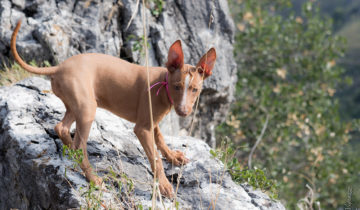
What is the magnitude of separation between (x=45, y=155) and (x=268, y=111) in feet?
18.3

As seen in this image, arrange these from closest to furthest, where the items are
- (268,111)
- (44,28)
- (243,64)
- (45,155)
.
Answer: (45,155), (44,28), (268,111), (243,64)

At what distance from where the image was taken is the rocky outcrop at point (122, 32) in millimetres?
5262

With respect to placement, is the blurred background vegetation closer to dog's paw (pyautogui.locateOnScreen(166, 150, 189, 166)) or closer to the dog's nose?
dog's paw (pyautogui.locateOnScreen(166, 150, 189, 166))

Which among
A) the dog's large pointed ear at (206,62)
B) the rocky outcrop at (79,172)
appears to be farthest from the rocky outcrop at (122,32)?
the dog's large pointed ear at (206,62)

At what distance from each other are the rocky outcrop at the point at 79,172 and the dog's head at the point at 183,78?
0.69 metres

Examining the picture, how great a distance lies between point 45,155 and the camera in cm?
344

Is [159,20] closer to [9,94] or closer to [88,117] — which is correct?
[9,94]

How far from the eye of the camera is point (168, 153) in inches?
144

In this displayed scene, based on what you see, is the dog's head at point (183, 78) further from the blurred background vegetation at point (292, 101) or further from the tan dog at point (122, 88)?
the blurred background vegetation at point (292, 101)

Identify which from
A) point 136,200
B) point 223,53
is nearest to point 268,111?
point 223,53

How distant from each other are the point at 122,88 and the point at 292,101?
18.5ft

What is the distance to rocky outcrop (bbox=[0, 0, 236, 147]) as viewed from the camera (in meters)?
5.26

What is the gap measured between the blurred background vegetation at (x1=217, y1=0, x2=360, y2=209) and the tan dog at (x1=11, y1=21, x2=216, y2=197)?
4611mm

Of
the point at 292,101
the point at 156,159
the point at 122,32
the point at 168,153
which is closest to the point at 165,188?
the point at 156,159
